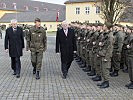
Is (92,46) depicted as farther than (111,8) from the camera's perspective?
No

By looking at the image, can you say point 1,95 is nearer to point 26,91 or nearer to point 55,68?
point 26,91

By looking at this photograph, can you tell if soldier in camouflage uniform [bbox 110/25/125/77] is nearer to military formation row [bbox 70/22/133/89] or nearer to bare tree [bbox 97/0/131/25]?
military formation row [bbox 70/22/133/89]

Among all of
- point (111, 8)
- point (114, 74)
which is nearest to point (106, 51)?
point (114, 74)

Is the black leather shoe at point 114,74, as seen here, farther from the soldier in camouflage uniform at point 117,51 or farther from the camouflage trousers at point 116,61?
the camouflage trousers at point 116,61

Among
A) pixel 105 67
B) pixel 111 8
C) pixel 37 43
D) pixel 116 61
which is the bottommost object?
pixel 116 61

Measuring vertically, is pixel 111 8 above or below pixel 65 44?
above

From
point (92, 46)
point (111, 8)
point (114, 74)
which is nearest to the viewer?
point (92, 46)

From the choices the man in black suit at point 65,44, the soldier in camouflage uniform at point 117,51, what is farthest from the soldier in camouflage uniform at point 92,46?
the soldier in camouflage uniform at point 117,51

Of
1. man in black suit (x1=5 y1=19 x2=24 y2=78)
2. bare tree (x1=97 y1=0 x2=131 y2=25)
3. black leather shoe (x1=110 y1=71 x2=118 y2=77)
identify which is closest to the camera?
man in black suit (x1=5 y1=19 x2=24 y2=78)

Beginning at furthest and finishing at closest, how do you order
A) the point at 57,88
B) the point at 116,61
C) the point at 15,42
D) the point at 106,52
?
the point at 116,61 → the point at 15,42 → the point at 106,52 → the point at 57,88

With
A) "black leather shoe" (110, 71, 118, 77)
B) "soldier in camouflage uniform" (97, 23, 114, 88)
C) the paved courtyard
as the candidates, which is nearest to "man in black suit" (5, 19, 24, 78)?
the paved courtyard

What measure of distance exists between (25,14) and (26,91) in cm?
9049

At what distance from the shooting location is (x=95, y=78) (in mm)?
10328

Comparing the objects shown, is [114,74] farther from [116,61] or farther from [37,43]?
[37,43]
